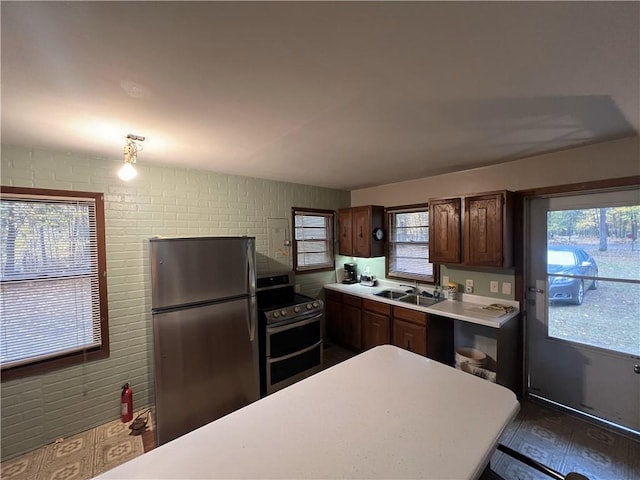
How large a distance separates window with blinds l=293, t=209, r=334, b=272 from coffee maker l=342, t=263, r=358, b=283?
283 millimetres

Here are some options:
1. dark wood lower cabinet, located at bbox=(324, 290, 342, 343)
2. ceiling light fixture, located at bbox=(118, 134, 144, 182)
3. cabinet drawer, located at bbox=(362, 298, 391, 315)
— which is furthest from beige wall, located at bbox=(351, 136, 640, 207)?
ceiling light fixture, located at bbox=(118, 134, 144, 182)

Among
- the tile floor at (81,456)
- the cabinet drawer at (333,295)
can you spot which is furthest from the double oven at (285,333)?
the tile floor at (81,456)

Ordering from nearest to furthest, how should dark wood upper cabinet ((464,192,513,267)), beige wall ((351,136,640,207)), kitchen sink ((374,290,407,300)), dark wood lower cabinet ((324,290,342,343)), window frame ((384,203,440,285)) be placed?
beige wall ((351,136,640,207)), dark wood upper cabinet ((464,192,513,267)), window frame ((384,203,440,285)), kitchen sink ((374,290,407,300)), dark wood lower cabinet ((324,290,342,343))

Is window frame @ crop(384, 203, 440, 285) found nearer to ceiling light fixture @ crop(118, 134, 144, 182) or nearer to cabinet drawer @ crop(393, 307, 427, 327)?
cabinet drawer @ crop(393, 307, 427, 327)

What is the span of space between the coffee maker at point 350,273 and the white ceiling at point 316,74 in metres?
2.39

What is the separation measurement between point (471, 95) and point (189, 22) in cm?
132

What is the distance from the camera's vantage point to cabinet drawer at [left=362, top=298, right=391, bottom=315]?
3189mm

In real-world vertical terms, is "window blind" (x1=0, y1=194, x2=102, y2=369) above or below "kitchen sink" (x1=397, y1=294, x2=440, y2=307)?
above

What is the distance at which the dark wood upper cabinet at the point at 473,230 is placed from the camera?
253 cm

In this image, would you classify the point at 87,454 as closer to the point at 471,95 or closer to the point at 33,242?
the point at 33,242

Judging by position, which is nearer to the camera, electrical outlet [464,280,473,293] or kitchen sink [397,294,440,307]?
electrical outlet [464,280,473,293]

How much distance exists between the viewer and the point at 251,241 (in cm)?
257

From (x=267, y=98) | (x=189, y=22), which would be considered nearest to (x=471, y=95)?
(x=267, y=98)

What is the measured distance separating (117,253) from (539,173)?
4001 millimetres
